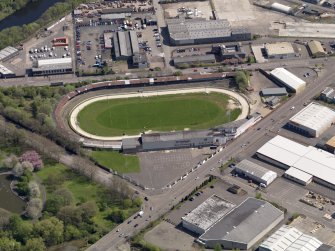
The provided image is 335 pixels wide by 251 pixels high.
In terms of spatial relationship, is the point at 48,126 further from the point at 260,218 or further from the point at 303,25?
the point at 303,25

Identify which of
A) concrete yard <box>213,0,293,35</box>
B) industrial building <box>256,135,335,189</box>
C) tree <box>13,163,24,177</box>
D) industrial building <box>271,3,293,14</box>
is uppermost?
industrial building <box>271,3,293,14</box>

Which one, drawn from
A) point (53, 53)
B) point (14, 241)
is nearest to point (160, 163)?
point (14, 241)

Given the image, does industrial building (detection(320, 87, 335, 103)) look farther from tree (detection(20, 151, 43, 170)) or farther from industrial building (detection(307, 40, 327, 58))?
tree (detection(20, 151, 43, 170))

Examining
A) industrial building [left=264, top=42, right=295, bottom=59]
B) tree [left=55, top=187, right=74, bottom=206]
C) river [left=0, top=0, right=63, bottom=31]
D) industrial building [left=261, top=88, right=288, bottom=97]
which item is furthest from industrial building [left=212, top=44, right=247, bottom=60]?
tree [left=55, top=187, right=74, bottom=206]

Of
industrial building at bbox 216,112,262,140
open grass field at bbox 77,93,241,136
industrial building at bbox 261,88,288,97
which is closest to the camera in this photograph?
industrial building at bbox 216,112,262,140

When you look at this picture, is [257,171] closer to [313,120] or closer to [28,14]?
[313,120]

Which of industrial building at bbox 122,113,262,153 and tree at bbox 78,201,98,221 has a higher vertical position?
industrial building at bbox 122,113,262,153
